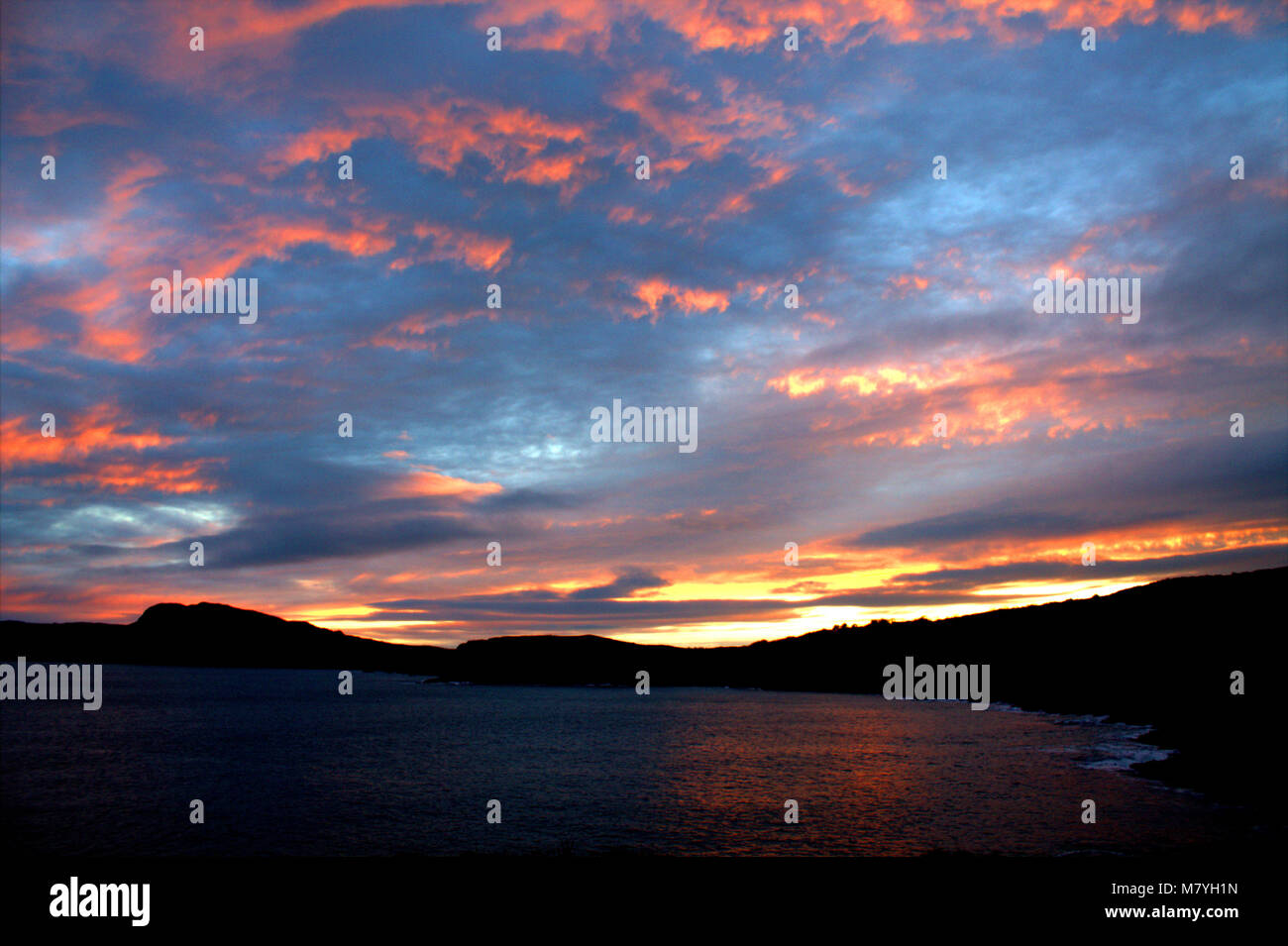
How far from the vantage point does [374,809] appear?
4622cm

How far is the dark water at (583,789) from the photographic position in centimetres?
3675

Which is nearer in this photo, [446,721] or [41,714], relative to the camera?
[446,721]

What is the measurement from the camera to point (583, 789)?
5266cm

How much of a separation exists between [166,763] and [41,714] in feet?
265

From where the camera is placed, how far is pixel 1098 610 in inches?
6811

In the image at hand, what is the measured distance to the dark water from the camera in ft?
121
